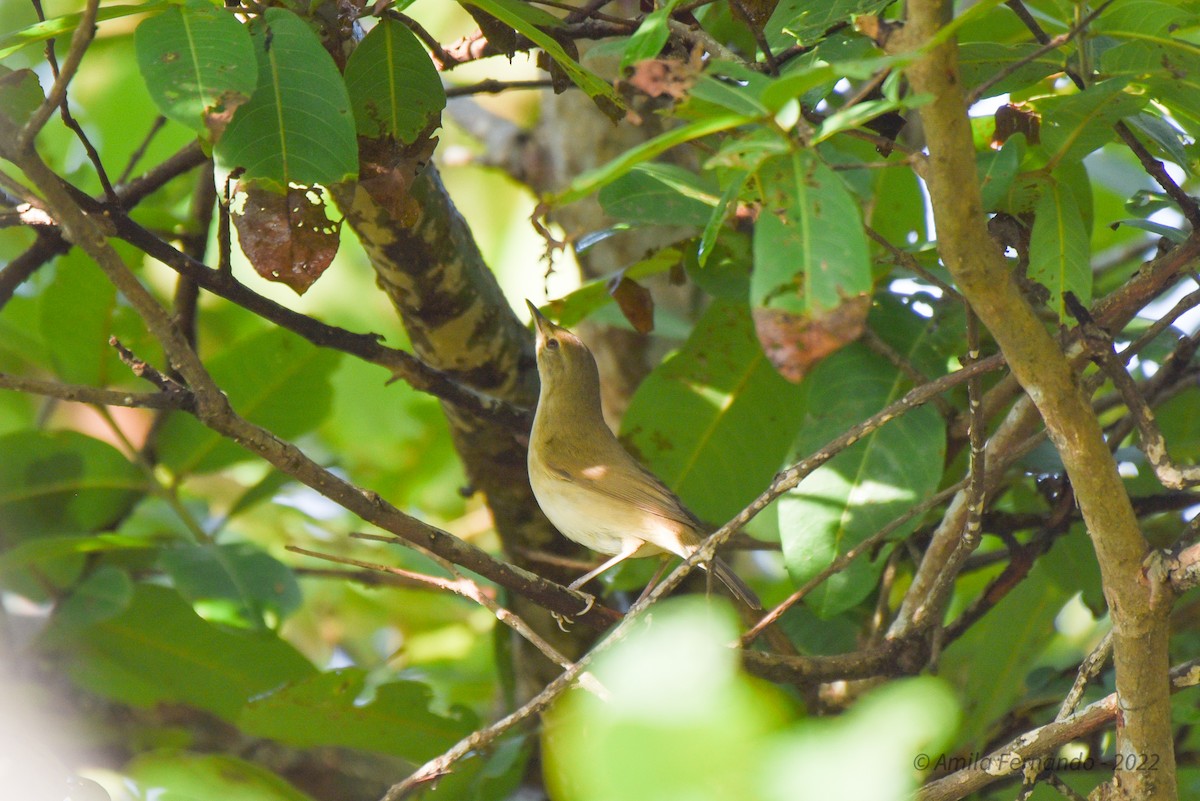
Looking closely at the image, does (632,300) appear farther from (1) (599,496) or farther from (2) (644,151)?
(2) (644,151)

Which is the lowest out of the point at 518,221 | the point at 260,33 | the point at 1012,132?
the point at 1012,132

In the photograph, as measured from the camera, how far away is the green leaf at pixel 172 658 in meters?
3.33

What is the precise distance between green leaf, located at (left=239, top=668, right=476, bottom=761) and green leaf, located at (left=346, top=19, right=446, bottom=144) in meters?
1.45

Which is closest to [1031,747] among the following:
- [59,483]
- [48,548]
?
[48,548]

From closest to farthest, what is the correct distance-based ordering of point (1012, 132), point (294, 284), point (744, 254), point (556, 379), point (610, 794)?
point (610, 794), point (294, 284), point (1012, 132), point (744, 254), point (556, 379)

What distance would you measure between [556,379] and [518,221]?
1.59m

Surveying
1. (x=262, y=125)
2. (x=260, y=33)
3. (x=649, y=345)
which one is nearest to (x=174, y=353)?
(x=262, y=125)

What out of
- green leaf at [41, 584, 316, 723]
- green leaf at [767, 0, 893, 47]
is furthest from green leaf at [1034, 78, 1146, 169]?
green leaf at [41, 584, 316, 723]

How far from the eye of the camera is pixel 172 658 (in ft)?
11.1

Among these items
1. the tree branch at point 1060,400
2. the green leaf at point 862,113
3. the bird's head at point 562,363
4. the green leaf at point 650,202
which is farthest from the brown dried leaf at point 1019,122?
the bird's head at point 562,363

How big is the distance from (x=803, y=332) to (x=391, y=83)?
1.23 meters

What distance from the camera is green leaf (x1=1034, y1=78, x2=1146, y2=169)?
6.03 ft

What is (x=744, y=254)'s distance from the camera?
9.83 ft

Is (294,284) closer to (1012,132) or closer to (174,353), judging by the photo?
(174,353)
